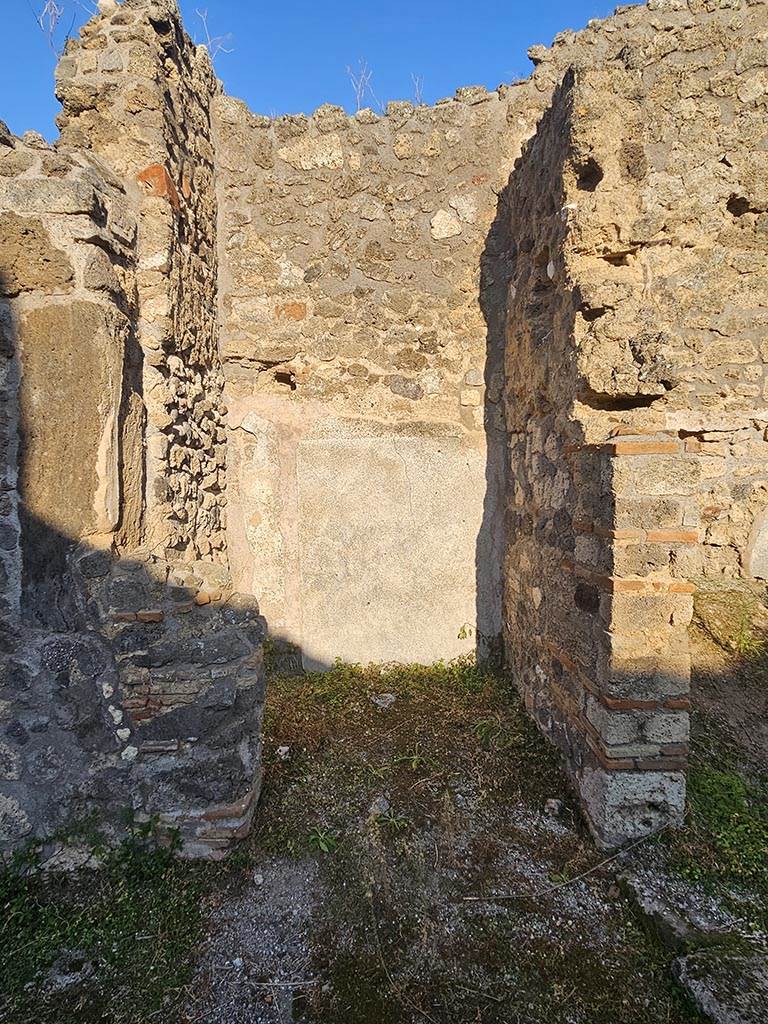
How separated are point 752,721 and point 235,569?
11.2ft

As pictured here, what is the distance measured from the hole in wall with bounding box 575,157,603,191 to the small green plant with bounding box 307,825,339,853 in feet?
11.0

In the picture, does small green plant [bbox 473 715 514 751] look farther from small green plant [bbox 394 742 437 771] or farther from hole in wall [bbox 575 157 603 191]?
hole in wall [bbox 575 157 603 191]

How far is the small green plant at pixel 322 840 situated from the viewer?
2.21 metres

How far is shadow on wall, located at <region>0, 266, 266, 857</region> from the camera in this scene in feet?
6.95

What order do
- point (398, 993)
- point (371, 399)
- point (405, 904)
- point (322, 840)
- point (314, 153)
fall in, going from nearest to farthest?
point (398, 993) → point (405, 904) → point (322, 840) → point (314, 153) → point (371, 399)

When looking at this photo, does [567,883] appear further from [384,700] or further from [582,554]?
[384,700]

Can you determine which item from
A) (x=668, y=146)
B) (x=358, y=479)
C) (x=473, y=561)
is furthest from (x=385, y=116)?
(x=473, y=561)

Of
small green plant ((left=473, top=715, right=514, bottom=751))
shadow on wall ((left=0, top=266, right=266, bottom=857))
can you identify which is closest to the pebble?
small green plant ((left=473, top=715, right=514, bottom=751))

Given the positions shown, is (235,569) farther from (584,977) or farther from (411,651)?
(584,977)

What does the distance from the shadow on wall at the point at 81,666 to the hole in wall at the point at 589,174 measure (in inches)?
97.6

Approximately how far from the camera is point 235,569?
12.5 feet

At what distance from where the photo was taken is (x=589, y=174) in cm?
240

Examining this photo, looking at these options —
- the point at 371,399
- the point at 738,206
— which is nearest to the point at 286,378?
the point at 371,399

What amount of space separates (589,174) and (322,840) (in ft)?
11.3
